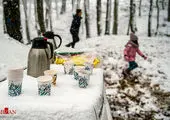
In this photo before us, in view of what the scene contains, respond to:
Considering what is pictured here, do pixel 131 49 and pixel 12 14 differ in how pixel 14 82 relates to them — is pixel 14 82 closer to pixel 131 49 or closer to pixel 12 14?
pixel 12 14

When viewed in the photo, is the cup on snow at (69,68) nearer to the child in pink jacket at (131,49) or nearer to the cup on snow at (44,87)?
the cup on snow at (44,87)

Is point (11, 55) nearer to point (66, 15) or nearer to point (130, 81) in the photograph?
point (130, 81)

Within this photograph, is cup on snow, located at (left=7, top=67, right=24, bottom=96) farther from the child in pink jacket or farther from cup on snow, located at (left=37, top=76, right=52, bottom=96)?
the child in pink jacket

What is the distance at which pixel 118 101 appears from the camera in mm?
6516

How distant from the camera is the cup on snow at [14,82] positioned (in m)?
2.44

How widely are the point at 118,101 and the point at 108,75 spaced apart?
188 centimetres

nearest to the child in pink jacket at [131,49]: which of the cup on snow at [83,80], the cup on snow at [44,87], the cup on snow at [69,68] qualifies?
the cup on snow at [69,68]

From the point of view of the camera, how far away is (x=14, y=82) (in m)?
2.47

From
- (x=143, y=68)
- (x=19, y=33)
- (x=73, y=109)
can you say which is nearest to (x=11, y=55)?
(x=19, y=33)

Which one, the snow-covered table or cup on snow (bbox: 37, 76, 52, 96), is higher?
cup on snow (bbox: 37, 76, 52, 96)

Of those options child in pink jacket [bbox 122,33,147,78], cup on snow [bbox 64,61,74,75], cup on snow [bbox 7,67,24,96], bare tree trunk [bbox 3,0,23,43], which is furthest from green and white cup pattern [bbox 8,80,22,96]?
child in pink jacket [bbox 122,33,147,78]

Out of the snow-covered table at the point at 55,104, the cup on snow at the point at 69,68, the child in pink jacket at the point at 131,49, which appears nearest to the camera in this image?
the snow-covered table at the point at 55,104

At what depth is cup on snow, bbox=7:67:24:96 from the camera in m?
2.44

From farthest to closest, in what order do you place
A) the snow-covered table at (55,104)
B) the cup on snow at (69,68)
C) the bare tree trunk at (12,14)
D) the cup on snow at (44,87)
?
the bare tree trunk at (12,14)
the cup on snow at (69,68)
the cup on snow at (44,87)
the snow-covered table at (55,104)
